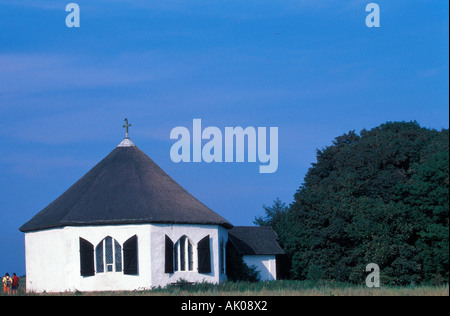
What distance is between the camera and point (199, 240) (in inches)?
1460

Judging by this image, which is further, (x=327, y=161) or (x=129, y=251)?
(x=327, y=161)

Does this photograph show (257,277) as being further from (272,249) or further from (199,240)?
(199,240)

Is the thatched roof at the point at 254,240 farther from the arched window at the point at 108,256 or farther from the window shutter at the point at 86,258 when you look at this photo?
the window shutter at the point at 86,258

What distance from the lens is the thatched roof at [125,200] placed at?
35.7 m

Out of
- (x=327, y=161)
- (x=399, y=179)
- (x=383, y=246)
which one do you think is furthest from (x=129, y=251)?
(x=327, y=161)

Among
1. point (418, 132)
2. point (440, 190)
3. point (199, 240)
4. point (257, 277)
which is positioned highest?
point (418, 132)

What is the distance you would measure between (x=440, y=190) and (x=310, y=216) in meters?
10.6

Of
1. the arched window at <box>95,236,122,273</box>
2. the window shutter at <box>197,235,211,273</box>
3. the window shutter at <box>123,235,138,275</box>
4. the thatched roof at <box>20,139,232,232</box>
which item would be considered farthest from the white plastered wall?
the arched window at <box>95,236,122,273</box>

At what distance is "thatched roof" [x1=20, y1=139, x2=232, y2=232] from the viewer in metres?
35.7

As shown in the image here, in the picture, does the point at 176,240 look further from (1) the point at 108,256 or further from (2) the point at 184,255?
(1) the point at 108,256

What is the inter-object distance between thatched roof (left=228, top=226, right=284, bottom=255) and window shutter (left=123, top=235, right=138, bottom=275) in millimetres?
14606

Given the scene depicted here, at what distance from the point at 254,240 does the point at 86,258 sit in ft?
62.8

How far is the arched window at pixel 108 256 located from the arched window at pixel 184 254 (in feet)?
9.73
